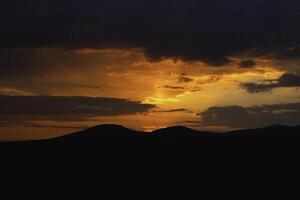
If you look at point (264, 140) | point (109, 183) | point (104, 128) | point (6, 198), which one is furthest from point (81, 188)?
point (104, 128)

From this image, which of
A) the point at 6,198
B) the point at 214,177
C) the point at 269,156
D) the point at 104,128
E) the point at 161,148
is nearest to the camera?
the point at 6,198

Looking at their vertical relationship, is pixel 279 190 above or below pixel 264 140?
below

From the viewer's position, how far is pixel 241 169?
176 ft

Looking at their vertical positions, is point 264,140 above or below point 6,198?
above

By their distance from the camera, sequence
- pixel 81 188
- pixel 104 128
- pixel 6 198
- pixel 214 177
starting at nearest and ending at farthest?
1. pixel 6 198
2. pixel 81 188
3. pixel 214 177
4. pixel 104 128

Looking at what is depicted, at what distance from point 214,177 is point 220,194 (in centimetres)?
590

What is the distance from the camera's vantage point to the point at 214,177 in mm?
50500

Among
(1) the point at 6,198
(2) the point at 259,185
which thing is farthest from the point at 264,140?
(1) the point at 6,198

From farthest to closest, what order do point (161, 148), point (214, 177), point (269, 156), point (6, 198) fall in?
point (161, 148) → point (269, 156) → point (214, 177) → point (6, 198)

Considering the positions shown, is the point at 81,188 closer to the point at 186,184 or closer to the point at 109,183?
the point at 109,183

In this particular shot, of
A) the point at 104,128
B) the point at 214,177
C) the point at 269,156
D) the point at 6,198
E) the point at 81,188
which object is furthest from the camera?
the point at 104,128

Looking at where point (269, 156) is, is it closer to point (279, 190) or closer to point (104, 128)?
point (279, 190)

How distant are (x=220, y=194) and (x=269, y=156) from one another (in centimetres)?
1640

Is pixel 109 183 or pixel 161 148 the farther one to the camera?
pixel 161 148
